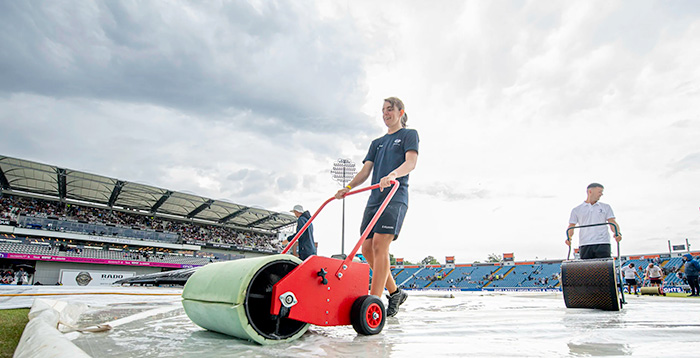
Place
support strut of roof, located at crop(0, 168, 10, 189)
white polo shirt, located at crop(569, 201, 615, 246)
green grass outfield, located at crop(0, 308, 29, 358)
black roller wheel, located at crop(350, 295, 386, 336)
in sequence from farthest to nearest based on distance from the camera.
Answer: support strut of roof, located at crop(0, 168, 10, 189), white polo shirt, located at crop(569, 201, 615, 246), black roller wheel, located at crop(350, 295, 386, 336), green grass outfield, located at crop(0, 308, 29, 358)

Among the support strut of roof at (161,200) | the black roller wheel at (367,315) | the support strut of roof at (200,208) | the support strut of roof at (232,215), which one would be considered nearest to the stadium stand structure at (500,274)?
the support strut of roof at (232,215)

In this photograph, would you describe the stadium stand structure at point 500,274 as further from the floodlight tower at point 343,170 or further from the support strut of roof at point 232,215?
the support strut of roof at point 232,215

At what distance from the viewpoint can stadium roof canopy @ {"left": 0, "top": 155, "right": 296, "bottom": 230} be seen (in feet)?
87.8

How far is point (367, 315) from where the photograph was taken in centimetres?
200

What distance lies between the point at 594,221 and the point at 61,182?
35.9 metres

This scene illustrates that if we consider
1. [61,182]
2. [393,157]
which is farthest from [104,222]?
[393,157]

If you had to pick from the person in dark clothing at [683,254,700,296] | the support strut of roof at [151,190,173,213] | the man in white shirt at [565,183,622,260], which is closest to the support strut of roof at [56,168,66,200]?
the support strut of roof at [151,190,173,213]

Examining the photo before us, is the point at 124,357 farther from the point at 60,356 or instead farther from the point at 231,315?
the point at 60,356

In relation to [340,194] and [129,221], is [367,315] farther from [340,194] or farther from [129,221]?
[129,221]

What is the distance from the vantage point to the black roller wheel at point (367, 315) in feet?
6.41

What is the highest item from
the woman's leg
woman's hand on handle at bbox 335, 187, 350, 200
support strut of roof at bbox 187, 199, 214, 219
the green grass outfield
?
support strut of roof at bbox 187, 199, 214, 219

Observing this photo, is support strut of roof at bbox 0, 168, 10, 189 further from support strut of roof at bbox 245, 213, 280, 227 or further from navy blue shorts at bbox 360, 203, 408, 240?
navy blue shorts at bbox 360, 203, 408, 240

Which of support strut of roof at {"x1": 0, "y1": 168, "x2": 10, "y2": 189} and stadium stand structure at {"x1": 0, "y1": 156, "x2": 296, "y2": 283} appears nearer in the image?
stadium stand structure at {"x1": 0, "y1": 156, "x2": 296, "y2": 283}

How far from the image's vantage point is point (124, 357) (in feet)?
4.48
